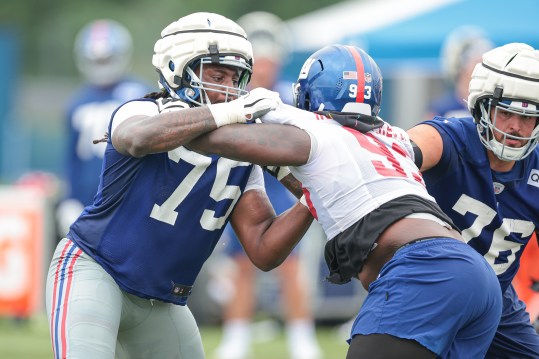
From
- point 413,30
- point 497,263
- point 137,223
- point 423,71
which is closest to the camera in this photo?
point 137,223

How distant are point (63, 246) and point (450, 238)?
1.66m

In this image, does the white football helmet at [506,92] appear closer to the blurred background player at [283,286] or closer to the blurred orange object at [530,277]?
the blurred orange object at [530,277]

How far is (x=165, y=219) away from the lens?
4.77 m

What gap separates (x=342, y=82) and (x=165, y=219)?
Result: 919 millimetres

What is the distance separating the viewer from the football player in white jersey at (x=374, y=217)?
4137 mm

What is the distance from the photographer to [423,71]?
42.7ft

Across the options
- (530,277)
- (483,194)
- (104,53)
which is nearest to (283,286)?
(104,53)

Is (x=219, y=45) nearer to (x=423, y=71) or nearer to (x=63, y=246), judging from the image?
(x=63, y=246)

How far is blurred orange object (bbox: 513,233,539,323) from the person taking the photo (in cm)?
598

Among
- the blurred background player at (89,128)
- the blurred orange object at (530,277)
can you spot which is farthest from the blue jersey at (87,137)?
the blurred orange object at (530,277)

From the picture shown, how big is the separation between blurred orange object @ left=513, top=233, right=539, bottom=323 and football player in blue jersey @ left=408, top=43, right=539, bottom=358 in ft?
2.28

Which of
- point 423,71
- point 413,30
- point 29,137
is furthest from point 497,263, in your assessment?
point 29,137

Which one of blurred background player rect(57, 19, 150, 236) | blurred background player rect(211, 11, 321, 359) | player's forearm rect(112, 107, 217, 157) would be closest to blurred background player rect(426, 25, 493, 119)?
blurred background player rect(211, 11, 321, 359)

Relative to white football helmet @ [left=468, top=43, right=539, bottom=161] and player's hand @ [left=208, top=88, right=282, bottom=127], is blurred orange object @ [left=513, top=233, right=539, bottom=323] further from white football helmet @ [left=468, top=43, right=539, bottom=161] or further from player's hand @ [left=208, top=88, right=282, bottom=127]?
player's hand @ [left=208, top=88, right=282, bottom=127]
